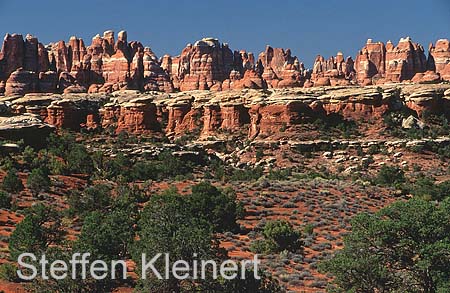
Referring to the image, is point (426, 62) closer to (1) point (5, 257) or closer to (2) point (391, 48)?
(2) point (391, 48)

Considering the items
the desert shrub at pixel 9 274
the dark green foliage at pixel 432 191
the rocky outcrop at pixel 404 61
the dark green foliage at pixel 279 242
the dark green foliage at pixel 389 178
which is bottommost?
the dark green foliage at pixel 279 242

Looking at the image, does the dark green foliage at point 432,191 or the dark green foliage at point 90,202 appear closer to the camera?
the dark green foliage at point 90,202

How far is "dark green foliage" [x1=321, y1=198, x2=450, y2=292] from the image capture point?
13.5 m

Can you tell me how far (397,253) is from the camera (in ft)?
45.9

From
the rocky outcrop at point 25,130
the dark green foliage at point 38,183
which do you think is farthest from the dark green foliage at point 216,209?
the rocky outcrop at point 25,130

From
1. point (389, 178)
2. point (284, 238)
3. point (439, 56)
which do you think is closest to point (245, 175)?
point (389, 178)

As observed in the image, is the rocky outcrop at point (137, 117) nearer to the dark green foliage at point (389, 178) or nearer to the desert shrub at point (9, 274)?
the dark green foliage at point (389, 178)

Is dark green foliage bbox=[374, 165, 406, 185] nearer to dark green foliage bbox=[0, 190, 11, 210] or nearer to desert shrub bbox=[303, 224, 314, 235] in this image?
desert shrub bbox=[303, 224, 314, 235]

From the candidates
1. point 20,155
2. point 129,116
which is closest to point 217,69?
point 129,116

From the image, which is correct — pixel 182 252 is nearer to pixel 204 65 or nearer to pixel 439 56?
pixel 204 65

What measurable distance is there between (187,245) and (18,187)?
857 inches

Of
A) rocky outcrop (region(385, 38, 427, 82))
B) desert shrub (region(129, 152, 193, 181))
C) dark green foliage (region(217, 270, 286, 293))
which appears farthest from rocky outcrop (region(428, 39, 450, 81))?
dark green foliage (region(217, 270, 286, 293))

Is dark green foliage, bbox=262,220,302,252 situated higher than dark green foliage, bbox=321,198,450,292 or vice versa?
dark green foliage, bbox=321,198,450,292

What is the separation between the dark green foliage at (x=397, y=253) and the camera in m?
13.5
